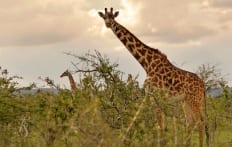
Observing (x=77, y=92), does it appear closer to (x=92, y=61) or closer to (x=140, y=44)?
(x=92, y=61)

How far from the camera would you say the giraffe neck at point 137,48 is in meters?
14.6

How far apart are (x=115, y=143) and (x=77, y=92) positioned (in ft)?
21.7

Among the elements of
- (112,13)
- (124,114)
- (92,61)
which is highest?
(112,13)

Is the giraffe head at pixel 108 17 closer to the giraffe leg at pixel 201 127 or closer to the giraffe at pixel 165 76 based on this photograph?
the giraffe at pixel 165 76

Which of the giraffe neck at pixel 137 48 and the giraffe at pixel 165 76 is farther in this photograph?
the giraffe neck at pixel 137 48

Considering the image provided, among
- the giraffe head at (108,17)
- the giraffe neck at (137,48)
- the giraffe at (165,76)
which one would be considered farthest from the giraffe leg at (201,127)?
the giraffe head at (108,17)

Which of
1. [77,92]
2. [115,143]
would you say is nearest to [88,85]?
[77,92]

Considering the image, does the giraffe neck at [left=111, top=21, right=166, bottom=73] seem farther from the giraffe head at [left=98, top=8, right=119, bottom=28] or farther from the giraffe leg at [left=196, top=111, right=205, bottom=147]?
the giraffe leg at [left=196, top=111, right=205, bottom=147]

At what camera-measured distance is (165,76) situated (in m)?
14.3

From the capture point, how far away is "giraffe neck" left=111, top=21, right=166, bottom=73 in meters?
14.6

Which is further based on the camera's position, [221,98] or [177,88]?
[221,98]

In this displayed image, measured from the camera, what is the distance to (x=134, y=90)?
41.2ft

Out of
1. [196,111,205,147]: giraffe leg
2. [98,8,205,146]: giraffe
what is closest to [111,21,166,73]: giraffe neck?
[98,8,205,146]: giraffe

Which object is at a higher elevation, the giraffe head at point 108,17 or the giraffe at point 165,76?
the giraffe head at point 108,17
